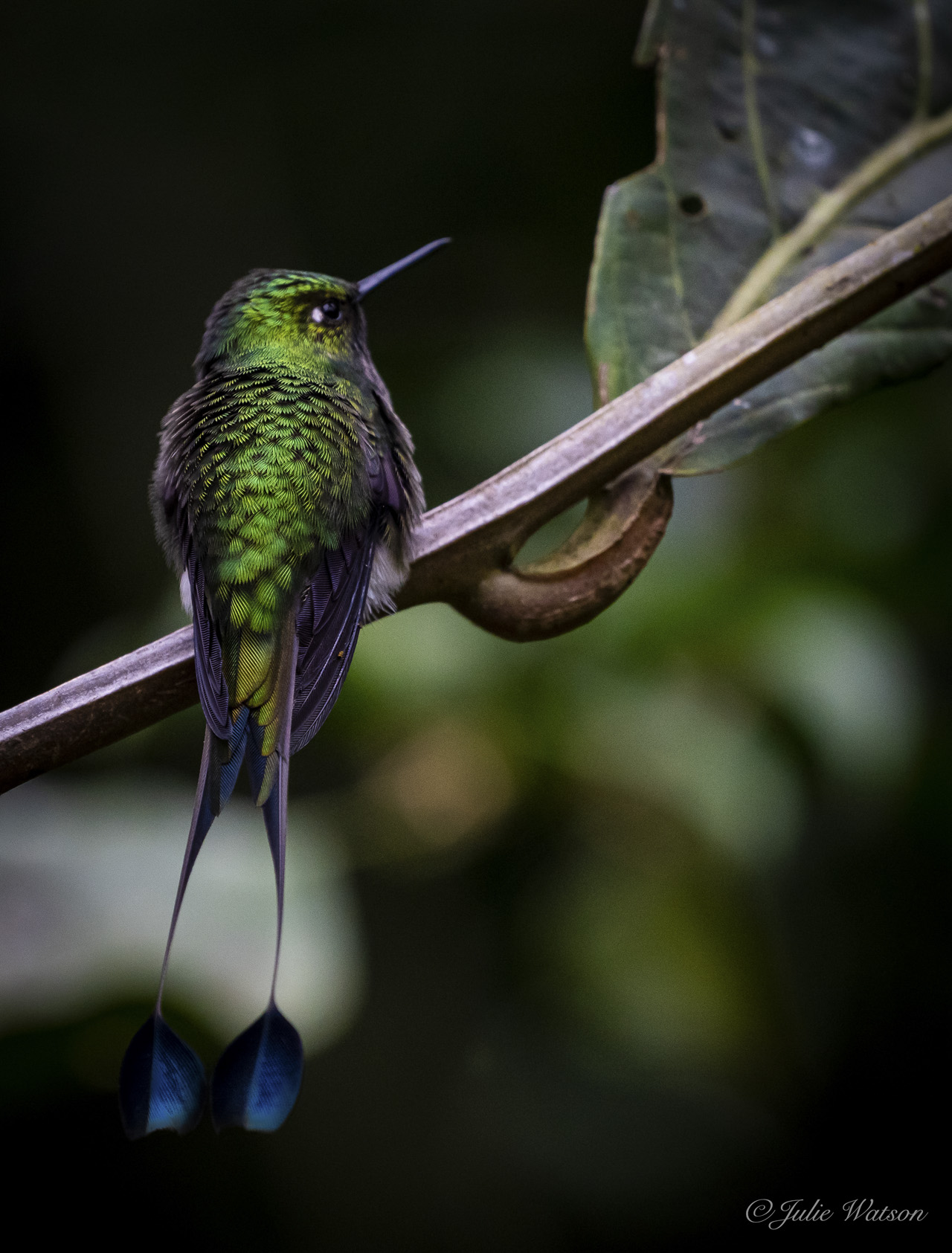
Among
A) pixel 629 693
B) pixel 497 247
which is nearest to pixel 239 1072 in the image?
pixel 629 693

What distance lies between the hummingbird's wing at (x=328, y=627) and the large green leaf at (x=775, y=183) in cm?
29

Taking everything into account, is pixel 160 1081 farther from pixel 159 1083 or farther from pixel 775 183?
pixel 775 183

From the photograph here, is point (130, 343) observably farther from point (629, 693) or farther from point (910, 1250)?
point (910, 1250)

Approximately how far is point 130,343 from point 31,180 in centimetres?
43

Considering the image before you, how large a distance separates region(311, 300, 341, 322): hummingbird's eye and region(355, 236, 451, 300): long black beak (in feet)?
0.12

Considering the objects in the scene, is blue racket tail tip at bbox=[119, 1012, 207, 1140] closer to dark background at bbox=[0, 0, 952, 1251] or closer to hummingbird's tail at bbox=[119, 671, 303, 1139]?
hummingbird's tail at bbox=[119, 671, 303, 1139]

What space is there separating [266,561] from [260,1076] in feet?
1.48

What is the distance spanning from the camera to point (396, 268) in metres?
1.31
